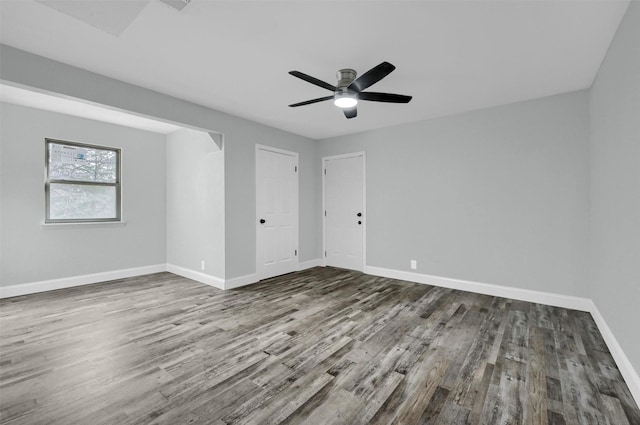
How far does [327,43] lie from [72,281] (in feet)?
16.7

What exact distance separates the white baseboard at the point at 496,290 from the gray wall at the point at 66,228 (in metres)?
4.43

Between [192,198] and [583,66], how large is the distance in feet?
17.9

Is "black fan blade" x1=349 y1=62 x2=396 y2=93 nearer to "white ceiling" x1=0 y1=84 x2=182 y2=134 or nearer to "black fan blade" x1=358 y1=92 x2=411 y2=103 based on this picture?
"black fan blade" x1=358 y1=92 x2=411 y2=103

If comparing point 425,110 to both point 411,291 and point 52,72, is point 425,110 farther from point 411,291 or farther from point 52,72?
point 52,72

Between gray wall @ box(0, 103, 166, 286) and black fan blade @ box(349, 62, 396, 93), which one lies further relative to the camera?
gray wall @ box(0, 103, 166, 286)

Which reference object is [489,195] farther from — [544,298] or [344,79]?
[344,79]

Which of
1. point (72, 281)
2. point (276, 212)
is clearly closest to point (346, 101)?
point (276, 212)

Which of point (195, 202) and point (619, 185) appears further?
point (195, 202)

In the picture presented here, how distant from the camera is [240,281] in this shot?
14.5 ft

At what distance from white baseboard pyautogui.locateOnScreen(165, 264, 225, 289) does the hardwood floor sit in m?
0.62

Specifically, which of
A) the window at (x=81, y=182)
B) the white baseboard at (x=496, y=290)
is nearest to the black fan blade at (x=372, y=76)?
the white baseboard at (x=496, y=290)

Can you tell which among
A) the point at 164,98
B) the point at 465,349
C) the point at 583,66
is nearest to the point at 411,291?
the point at 465,349

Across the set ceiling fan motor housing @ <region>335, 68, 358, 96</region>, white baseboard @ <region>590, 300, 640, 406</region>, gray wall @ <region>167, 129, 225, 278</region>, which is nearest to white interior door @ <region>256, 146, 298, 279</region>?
gray wall @ <region>167, 129, 225, 278</region>

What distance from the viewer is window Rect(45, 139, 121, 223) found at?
4.30 meters
